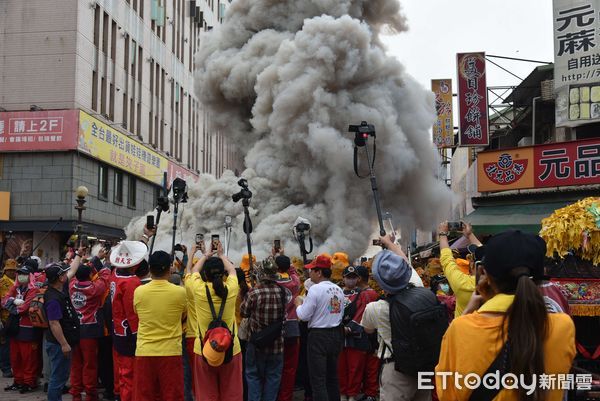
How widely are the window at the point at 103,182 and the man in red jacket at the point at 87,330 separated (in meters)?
18.1

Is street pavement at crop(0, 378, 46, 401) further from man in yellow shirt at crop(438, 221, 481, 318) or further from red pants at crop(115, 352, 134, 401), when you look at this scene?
man in yellow shirt at crop(438, 221, 481, 318)

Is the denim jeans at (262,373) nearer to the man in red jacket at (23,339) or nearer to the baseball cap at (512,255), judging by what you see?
the man in red jacket at (23,339)

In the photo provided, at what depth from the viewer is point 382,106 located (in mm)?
20531

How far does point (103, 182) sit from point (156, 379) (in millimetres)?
21559

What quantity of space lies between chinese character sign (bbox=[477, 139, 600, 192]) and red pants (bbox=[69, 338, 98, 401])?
10874mm

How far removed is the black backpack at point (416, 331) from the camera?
431 cm

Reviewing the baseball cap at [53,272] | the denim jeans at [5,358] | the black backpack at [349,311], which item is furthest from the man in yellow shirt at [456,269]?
the denim jeans at [5,358]

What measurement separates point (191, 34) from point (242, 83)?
18075mm

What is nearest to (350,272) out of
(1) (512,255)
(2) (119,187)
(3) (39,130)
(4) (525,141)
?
(1) (512,255)

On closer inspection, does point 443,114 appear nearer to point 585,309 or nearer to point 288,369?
point 585,309

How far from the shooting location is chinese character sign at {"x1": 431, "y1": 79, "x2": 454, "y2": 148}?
968 inches

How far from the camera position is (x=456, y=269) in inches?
184

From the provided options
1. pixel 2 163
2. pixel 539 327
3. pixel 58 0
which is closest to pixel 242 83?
pixel 58 0

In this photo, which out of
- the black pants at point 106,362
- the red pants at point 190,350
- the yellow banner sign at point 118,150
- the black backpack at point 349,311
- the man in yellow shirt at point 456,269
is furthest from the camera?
the yellow banner sign at point 118,150
